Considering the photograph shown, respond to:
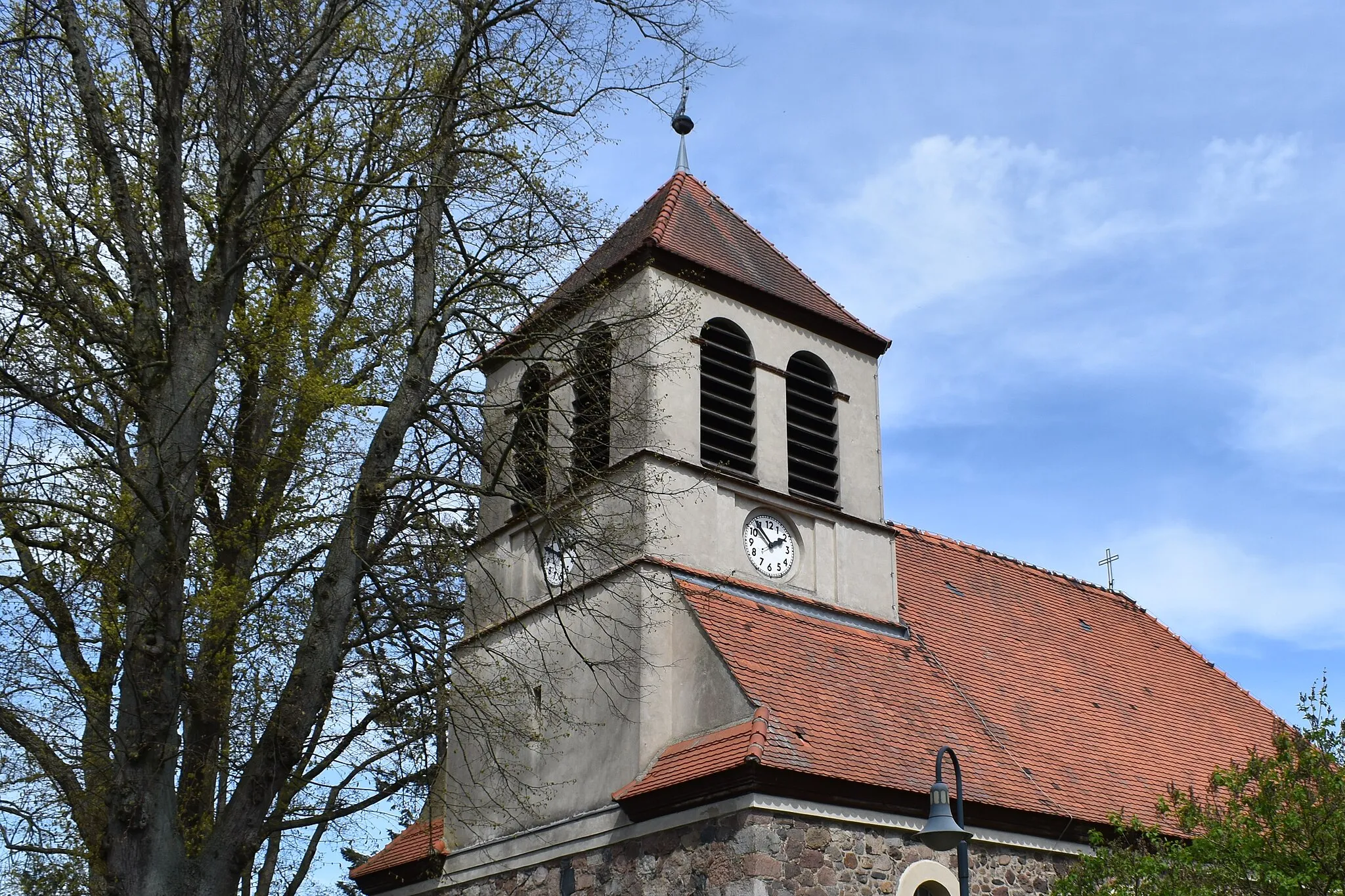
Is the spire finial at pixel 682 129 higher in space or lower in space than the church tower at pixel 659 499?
higher

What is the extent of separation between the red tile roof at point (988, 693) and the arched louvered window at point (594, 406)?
1763 mm

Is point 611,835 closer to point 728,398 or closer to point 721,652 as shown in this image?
point 721,652

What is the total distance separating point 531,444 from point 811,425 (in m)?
4.71

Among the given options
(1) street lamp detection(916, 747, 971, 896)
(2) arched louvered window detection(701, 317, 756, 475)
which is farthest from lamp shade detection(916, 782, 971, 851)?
(2) arched louvered window detection(701, 317, 756, 475)

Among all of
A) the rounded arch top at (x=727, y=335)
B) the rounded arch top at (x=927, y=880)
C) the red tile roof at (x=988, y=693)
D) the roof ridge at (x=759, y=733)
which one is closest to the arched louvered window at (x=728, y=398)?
the rounded arch top at (x=727, y=335)

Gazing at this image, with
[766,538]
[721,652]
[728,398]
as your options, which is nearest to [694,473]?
[766,538]

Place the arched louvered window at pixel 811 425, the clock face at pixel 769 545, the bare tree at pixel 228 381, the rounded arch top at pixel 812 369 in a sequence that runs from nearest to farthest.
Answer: the bare tree at pixel 228 381, the clock face at pixel 769 545, the arched louvered window at pixel 811 425, the rounded arch top at pixel 812 369

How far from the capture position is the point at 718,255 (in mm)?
16250

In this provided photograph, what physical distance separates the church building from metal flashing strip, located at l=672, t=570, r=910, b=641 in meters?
0.03

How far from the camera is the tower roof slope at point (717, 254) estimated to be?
51.4ft

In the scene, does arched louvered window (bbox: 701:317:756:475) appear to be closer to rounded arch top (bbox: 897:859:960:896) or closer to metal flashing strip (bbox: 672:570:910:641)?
metal flashing strip (bbox: 672:570:910:641)

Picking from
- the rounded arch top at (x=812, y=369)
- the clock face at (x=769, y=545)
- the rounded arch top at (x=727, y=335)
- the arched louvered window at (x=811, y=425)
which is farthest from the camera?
the rounded arch top at (x=812, y=369)

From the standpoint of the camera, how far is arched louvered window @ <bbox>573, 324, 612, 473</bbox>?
42.9 ft

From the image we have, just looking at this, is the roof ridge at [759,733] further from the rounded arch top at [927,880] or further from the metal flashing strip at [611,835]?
the rounded arch top at [927,880]
